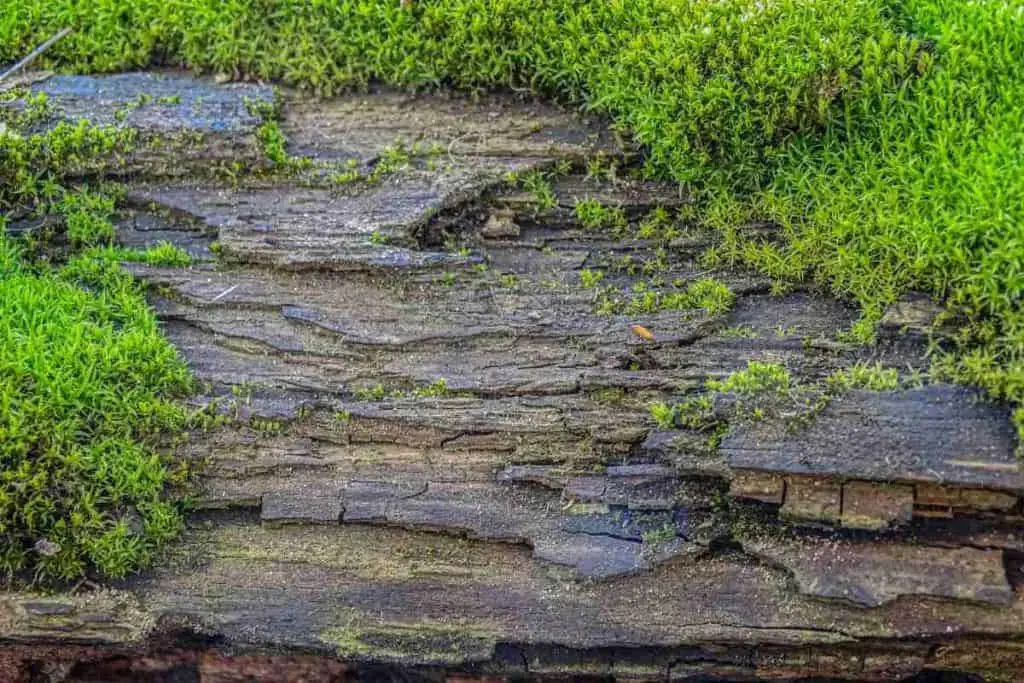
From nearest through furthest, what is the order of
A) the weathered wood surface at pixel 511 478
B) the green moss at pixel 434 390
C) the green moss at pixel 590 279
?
the weathered wood surface at pixel 511 478 < the green moss at pixel 434 390 < the green moss at pixel 590 279

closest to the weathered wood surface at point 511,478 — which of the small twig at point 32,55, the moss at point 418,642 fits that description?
the moss at point 418,642

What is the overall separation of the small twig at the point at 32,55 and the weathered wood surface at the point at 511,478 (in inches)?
44.2

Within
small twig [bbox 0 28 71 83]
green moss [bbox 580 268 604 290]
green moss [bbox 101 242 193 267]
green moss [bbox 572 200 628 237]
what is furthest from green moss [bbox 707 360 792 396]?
small twig [bbox 0 28 71 83]

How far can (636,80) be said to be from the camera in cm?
415

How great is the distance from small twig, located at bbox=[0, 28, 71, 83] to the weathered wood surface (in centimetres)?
112

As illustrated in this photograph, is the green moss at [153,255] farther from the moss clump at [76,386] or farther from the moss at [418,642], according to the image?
the moss at [418,642]

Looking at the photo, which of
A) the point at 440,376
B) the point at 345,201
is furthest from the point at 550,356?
the point at 345,201

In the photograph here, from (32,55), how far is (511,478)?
121 inches

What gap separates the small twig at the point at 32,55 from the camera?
4.55m

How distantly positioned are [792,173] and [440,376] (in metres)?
1.69

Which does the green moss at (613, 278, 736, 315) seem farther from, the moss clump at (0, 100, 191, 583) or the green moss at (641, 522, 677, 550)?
the moss clump at (0, 100, 191, 583)

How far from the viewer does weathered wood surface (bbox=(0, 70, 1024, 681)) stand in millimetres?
3357

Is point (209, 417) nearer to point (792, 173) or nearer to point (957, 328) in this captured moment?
point (792, 173)

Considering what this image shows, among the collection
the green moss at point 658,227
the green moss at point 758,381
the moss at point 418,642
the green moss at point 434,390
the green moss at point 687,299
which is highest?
the green moss at point 658,227
